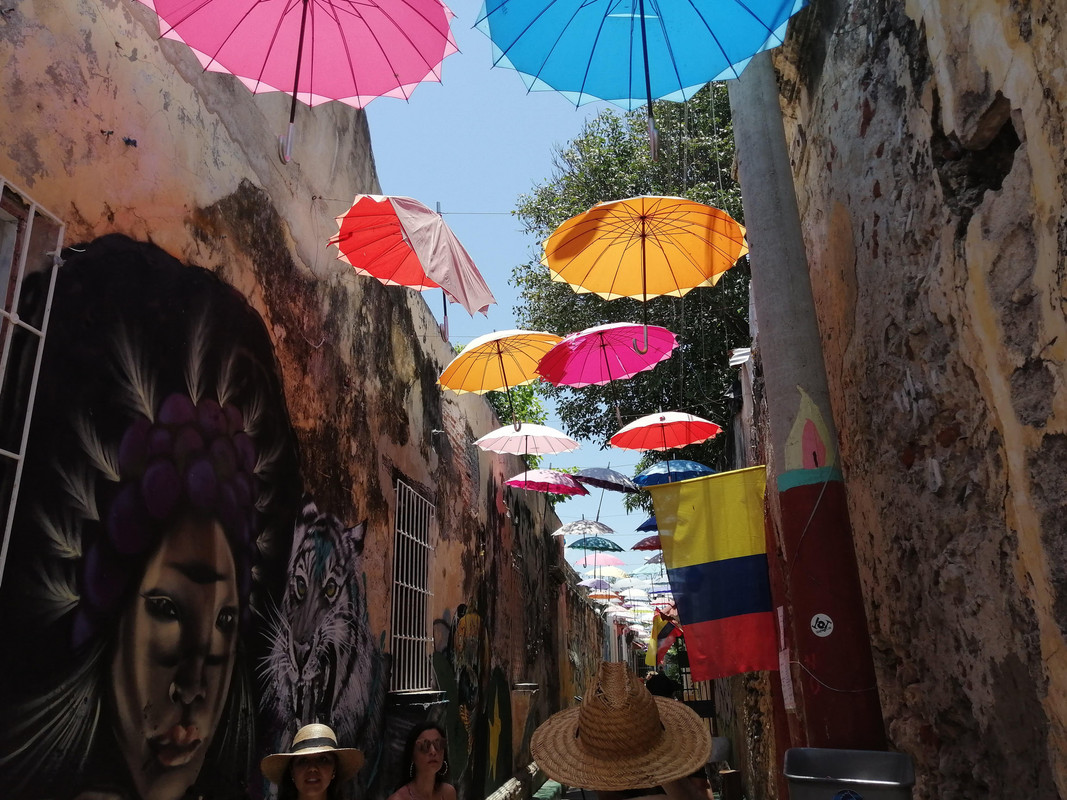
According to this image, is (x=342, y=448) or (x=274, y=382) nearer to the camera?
(x=274, y=382)

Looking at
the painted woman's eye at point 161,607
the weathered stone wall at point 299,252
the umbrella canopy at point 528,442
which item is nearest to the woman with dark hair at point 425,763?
the weathered stone wall at point 299,252

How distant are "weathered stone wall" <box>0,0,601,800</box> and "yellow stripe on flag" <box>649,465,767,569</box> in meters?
2.38

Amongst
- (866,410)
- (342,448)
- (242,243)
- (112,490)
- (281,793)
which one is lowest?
(281,793)

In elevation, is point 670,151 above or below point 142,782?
above

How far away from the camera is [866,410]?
4.08 m

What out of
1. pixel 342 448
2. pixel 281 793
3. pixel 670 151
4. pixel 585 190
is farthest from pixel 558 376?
pixel 585 190

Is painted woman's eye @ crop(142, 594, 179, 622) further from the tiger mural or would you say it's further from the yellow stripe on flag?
the yellow stripe on flag

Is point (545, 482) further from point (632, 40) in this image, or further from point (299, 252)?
point (632, 40)

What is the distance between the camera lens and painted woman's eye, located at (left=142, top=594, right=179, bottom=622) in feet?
12.8

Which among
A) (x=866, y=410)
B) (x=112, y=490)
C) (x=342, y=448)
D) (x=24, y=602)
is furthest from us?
(x=342, y=448)

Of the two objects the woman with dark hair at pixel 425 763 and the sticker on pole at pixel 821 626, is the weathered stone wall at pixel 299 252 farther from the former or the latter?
the sticker on pole at pixel 821 626

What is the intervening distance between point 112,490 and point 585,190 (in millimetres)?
14815

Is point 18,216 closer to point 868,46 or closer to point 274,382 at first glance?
point 274,382

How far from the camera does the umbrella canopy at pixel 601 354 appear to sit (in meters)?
7.82
